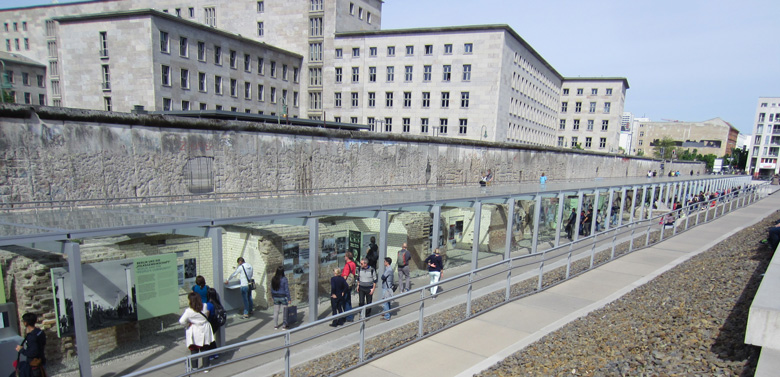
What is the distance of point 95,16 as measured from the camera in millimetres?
32219

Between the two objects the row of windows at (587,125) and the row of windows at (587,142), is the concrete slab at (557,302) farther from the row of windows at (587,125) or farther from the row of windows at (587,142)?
the row of windows at (587,142)

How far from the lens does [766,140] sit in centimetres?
9656

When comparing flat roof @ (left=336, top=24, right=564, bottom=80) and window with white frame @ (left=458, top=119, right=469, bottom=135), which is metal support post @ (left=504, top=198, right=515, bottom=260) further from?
flat roof @ (left=336, top=24, right=564, bottom=80)

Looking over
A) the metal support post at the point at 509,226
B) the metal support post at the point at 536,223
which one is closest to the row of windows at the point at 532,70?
the metal support post at the point at 536,223

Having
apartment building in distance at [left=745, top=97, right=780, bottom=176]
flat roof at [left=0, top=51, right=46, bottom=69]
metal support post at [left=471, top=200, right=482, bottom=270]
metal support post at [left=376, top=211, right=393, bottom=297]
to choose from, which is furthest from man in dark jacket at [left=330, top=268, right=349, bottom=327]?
apartment building in distance at [left=745, top=97, right=780, bottom=176]

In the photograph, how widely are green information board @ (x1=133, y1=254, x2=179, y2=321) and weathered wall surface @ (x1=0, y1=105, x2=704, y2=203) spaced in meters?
5.14

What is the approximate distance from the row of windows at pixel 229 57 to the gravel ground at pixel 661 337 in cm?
3475

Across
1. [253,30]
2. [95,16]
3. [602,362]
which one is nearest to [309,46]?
[253,30]

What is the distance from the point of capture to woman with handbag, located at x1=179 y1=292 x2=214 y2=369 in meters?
6.44

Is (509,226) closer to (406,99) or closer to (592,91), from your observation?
(406,99)

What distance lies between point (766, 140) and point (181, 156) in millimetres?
→ 123602

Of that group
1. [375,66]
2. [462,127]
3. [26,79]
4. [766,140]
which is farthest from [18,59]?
[766,140]

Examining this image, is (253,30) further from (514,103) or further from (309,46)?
(514,103)

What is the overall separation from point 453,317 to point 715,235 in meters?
13.5
